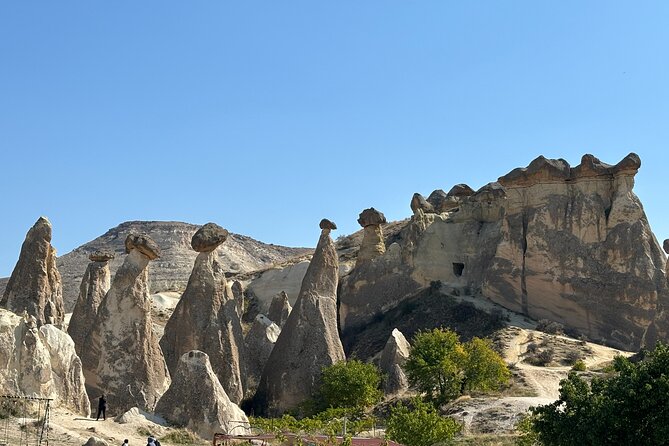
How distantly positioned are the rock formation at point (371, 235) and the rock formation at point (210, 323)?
53.7 ft

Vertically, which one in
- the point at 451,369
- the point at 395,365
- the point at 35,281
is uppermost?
the point at 35,281

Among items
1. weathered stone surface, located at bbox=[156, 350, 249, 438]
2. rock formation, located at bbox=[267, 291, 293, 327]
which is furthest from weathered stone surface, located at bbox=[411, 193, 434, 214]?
weathered stone surface, located at bbox=[156, 350, 249, 438]

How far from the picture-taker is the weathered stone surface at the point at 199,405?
23.7 metres

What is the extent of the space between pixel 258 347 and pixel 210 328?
17.3 feet

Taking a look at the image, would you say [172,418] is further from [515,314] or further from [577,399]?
[515,314]

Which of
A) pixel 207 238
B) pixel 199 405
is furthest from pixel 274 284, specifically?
pixel 199 405

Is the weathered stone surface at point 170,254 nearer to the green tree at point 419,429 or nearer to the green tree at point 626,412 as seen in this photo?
the green tree at point 419,429

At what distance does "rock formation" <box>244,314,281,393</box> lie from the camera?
1405 inches

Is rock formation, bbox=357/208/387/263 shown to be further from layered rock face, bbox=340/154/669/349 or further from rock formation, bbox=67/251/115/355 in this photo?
rock formation, bbox=67/251/115/355

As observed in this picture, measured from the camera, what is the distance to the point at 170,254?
3381 inches

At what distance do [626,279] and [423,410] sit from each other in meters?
21.2

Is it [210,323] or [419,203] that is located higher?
[419,203]

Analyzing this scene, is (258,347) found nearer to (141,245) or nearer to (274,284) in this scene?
(141,245)

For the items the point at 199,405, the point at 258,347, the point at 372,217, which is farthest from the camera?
the point at 372,217
